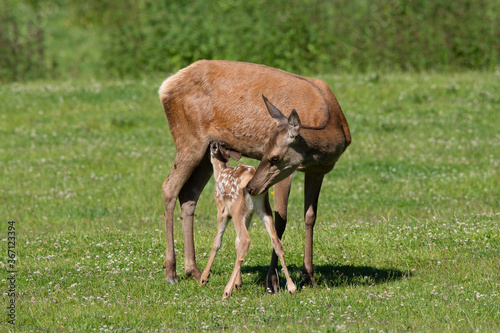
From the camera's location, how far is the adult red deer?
290 inches

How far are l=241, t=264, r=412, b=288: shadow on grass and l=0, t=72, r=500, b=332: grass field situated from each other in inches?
0.9

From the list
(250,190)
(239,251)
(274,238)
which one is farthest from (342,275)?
(250,190)

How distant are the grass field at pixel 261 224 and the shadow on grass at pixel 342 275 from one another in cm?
2

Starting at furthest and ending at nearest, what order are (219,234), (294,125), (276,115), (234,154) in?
(234,154) < (219,234) < (276,115) < (294,125)

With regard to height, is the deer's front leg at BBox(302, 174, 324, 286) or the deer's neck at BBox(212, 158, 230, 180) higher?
the deer's neck at BBox(212, 158, 230, 180)

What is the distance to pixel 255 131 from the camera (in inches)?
318

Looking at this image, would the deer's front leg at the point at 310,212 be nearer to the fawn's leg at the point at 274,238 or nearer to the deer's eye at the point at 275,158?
the fawn's leg at the point at 274,238

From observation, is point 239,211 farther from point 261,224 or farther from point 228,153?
point 261,224

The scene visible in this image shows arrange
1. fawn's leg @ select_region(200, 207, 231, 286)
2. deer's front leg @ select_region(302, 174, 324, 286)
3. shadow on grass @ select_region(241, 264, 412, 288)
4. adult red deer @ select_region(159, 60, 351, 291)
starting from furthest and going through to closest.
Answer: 1. deer's front leg @ select_region(302, 174, 324, 286)
2. shadow on grass @ select_region(241, 264, 412, 288)
3. fawn's leg @ select_region(200, 207, 231, 286)
4. adult red deer @ select_region(159, 60, 351, 291)

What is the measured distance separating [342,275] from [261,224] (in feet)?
9.83

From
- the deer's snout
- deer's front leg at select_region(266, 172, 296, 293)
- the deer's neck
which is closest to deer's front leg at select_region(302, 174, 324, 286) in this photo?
deer's front leg at select_region(266, 172, 296, 293)

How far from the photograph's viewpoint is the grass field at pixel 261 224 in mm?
6668

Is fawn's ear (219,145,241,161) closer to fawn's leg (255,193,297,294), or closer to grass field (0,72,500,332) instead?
fawn's leg (255,193,297,294)

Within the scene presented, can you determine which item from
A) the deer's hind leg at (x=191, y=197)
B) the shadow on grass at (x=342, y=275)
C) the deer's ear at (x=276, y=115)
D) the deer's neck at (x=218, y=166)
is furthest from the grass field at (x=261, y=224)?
the deer's ear at (x=276, y=115)
